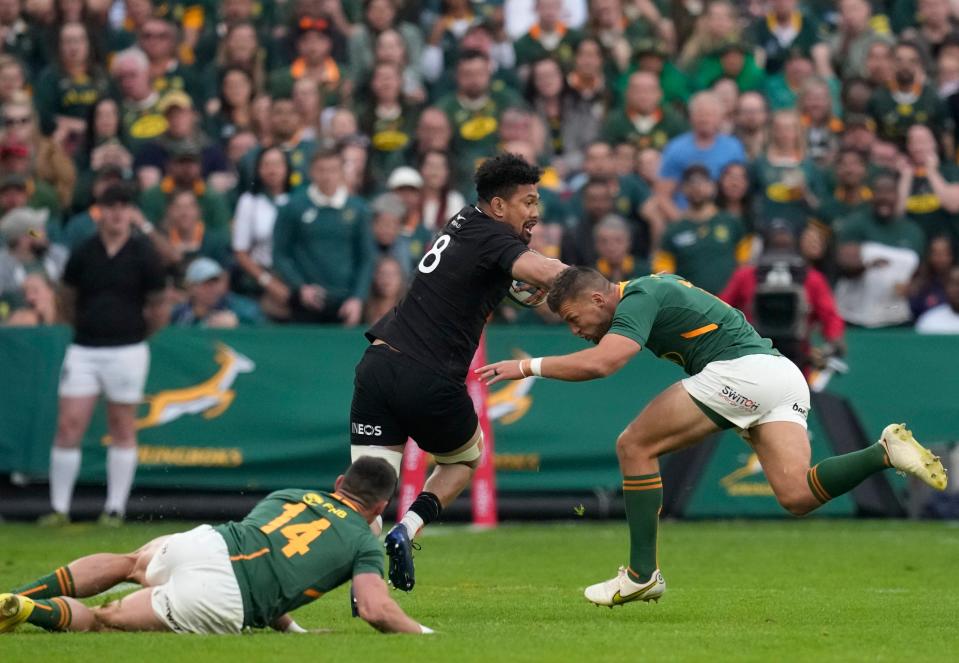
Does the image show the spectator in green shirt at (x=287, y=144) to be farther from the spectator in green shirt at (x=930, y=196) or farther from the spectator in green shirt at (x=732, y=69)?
the spectator in green shirt at (x=930, y=196)

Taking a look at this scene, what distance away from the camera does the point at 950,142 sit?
17.7 m

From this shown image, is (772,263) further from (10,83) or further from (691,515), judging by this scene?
(10,83)

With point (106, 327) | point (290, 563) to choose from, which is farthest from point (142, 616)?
point (106, 327)

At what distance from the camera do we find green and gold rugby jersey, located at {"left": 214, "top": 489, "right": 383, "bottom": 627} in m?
7.28

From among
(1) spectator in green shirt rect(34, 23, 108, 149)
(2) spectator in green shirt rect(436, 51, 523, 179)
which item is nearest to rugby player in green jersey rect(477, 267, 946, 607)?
(2) spectator in green shirt rect(436, 51, 523, 179)

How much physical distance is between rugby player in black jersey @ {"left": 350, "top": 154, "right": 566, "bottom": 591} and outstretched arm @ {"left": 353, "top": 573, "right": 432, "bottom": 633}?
150cm

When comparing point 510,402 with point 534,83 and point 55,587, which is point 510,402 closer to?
point 534,83

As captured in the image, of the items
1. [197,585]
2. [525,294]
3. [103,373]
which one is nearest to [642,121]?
[103,373]

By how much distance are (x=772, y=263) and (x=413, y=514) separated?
648 cm

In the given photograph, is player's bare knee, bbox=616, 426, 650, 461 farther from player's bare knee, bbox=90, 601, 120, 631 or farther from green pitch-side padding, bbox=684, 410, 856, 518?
green pitch-side padding, bbox=684, 410, 856, 518

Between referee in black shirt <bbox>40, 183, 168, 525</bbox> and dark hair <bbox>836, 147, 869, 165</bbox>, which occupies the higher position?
dark hair <bbox>836, 147, 869, 165</bbox>

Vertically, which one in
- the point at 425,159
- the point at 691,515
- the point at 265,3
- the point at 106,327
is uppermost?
the point at 265,3

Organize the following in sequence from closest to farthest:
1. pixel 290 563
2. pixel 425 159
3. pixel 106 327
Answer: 1. pixel 290 563
2. pixel 106 327
3. pixel 425 159

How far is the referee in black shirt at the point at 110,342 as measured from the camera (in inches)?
565
